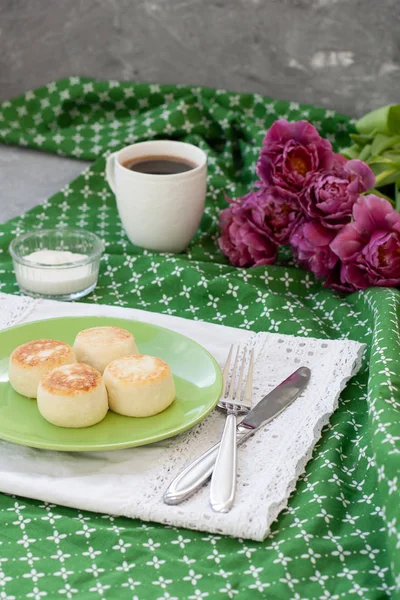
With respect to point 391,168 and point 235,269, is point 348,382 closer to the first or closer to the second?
point 235,269

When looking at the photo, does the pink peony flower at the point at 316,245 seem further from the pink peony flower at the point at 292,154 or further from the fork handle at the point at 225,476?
the fork handle at the point at 225,476

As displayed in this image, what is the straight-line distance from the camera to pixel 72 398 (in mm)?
714

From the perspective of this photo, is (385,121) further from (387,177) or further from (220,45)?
(220,45)

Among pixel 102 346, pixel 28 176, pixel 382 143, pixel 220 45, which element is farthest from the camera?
pixel 220 45

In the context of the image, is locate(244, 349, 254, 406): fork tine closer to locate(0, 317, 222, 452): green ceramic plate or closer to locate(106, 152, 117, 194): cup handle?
locate(0, 317, 222, 452): green ceramic plate

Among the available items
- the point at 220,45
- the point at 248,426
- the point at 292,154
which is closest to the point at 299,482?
the point at 248,426

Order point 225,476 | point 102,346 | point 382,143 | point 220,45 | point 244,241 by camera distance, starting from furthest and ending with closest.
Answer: point 220,45 → point 382,143 → point 244,241 → point 102,346 → point 225,476

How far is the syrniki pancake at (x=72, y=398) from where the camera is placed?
718 mm

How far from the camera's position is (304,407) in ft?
2.68

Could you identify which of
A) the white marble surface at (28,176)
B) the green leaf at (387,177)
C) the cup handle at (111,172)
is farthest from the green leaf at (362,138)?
the white marble surface at (28,176)

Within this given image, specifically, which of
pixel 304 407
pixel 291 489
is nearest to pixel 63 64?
pixel 304 407

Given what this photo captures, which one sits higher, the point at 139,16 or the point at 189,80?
the point at 139,16

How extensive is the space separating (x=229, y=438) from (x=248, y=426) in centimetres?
5

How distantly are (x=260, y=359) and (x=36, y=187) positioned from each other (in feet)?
2.28
